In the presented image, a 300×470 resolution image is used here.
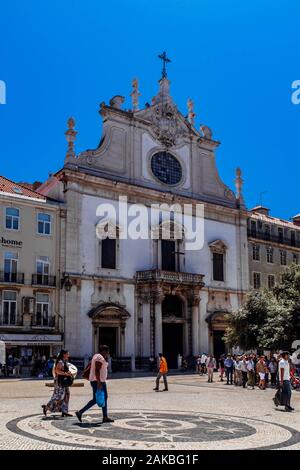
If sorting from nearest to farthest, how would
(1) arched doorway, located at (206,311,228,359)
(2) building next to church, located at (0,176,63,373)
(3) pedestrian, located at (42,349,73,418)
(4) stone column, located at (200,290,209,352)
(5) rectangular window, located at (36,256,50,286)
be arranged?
(3) pedestrian, located at (42,349,73,418) → (2) building next to church, located at (0,176,63,373) → (5) rectangular window, located at (36,256,50,286) → (4) stone column, located at (200,290,209,352) → (1) arched doorway, located at (206,311,228,359)

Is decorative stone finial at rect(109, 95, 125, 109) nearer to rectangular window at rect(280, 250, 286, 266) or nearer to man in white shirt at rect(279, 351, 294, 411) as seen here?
rectangular window at rect(280, 250, 286, 266)

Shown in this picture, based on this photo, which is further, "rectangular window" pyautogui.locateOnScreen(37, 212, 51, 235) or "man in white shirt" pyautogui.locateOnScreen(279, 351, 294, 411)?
"rectangular window" pyautogui.locateOnScreen(37, 212, 51, 235)

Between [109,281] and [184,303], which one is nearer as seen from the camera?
[109,281]

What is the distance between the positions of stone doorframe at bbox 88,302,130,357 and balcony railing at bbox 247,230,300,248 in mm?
18678

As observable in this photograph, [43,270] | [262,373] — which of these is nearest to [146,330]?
[43,270]

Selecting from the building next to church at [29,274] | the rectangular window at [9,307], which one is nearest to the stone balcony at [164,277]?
the building next to church at [29,274]

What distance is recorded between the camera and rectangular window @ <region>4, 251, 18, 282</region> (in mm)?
38219

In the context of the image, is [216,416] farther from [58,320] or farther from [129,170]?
[129,170]

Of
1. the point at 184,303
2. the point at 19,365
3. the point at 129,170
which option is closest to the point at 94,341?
the point at 19,365

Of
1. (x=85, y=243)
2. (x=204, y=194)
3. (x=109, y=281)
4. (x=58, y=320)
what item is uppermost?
(x=204, y=194)

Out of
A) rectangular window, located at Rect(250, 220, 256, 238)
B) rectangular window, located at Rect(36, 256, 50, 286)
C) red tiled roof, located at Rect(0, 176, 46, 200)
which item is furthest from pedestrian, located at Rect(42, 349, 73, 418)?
rectangular window, located at Rect(250, 220, 256, 238)

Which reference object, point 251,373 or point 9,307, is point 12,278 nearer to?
point 9,307

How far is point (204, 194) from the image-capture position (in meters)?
51.4
